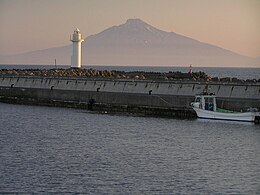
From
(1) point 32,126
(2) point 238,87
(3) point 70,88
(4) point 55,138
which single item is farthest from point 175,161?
(3) point 70,88

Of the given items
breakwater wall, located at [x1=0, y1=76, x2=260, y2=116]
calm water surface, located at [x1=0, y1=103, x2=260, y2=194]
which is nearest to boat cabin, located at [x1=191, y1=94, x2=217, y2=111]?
breakwater wall, located at [x1=0, y1=76, x2=260, y2=116]

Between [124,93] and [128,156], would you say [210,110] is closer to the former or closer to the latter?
[124,93]

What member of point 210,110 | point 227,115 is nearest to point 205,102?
point 210,110

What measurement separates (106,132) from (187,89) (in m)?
13.4

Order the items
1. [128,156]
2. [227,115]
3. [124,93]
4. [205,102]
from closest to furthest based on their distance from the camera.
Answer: [128,156], [227,115], [205,102], [124,93]

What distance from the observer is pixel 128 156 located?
3334 cm

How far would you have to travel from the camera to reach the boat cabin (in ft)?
165

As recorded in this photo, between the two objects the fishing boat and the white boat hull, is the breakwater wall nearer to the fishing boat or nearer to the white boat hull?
the fishing boat

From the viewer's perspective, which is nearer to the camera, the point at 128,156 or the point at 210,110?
the point at 128,156

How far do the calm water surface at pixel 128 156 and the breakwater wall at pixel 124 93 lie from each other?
130 inches

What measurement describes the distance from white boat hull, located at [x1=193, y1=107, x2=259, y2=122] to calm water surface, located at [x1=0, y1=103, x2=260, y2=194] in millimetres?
1168

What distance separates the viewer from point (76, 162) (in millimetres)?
31359

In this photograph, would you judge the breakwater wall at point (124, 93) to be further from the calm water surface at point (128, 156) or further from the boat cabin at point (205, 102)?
the calm water surface at point (128, 156)

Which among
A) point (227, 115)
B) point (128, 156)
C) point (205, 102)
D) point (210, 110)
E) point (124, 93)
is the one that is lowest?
point (128, 156)
